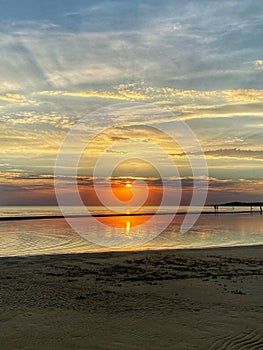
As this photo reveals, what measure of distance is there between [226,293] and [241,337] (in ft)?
21.3

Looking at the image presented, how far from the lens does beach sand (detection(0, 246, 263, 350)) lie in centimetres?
1302

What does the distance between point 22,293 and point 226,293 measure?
34.0 feet

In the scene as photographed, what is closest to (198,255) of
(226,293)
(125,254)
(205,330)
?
(125,254)

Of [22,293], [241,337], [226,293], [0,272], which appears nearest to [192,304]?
[226,293]

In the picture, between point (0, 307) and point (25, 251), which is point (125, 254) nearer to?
point (25, 251)

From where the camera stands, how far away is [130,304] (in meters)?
17.4

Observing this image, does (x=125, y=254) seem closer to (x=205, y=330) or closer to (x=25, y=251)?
(x=25, y=251)

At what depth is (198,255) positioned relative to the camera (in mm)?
34094

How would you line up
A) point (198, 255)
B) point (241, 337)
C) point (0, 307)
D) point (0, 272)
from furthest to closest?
point (198, 255)
point (0, 272)
point (0, 307)
point (241, 337)

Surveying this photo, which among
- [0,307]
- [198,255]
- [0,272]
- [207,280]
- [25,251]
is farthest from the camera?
[25,251]

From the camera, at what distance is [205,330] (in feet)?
45.5

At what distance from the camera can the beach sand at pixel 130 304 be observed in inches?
512

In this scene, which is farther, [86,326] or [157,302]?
[157,302]

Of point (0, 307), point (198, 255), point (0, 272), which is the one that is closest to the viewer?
point (0, 307)
